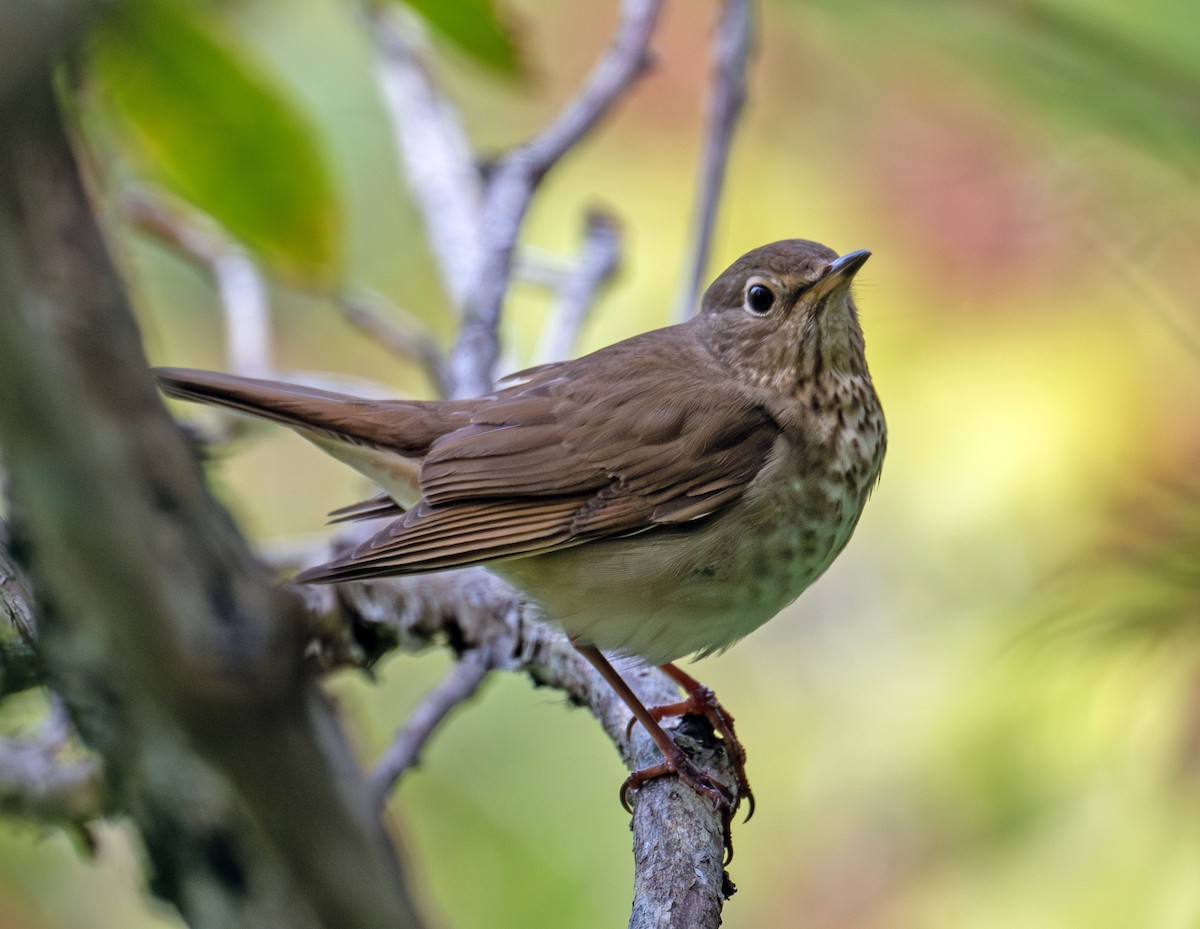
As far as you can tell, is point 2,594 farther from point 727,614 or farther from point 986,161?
point 986,161

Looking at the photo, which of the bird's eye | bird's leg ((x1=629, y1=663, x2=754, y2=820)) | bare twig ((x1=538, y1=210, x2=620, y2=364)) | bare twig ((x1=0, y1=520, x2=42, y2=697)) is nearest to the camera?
bare twig ((x1=0, y1=520, x2=42, y2=697))

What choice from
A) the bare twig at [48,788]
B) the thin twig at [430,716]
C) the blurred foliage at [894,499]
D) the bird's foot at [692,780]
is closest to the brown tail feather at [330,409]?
the blurred foliage at [894,499]

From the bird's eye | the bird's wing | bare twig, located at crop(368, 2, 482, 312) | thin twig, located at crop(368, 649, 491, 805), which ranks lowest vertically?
thin twig, located at crop(368, 649, 491, 805)

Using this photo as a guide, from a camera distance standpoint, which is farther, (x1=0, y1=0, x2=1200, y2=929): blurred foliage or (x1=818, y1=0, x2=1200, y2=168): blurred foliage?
(x1=0, y1=0, x2=1200, y2=929): blurred foliage

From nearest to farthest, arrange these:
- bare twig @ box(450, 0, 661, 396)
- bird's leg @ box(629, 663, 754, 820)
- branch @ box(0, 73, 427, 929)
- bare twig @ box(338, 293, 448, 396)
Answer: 1. branch @ box(0, 73, 427, 929)
2. bird's leg @ box(629, 663, 754, 820)
3. bare twig @ box(450, 0, 661, 396)
4. bare twig @ box(338, 293, 448, 396)

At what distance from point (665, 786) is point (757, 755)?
1.87 metres

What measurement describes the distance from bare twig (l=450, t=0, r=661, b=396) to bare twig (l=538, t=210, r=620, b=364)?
0.38 meters

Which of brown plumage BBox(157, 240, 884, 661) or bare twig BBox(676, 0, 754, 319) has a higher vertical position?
bare twig BBox(676, 0, 754, 319)

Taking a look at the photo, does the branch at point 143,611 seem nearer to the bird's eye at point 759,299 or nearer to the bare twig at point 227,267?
the bird's eye at point 759,299

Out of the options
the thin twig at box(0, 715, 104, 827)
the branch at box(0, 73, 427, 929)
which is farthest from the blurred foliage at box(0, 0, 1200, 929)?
the branch at box(0, 73, 427, 929)

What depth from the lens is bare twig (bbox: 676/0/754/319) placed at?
330 cm

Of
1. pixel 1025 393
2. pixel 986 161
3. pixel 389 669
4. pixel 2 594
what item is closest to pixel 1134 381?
pixel 1025 393

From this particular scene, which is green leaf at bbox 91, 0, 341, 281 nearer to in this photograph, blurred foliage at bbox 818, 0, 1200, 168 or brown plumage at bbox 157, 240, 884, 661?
brown plumage at bbox 157, 240, 884, 661

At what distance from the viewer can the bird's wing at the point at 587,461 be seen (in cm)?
279
